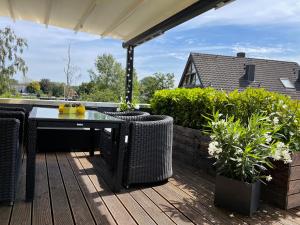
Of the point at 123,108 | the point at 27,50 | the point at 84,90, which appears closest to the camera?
the point at 123,108

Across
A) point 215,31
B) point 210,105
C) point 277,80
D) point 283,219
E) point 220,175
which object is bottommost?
point 283,219

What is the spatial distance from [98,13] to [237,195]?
387 centimetres

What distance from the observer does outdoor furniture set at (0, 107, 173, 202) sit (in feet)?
8.19

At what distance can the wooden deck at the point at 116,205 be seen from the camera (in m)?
2.42

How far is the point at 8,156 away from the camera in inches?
98.0

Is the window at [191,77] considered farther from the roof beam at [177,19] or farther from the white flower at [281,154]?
the white flower at [281,154]

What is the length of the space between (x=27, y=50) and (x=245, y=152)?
10.3m

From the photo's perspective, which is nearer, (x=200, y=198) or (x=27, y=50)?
(x=200, y=198)

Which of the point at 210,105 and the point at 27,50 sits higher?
the point at 27,50

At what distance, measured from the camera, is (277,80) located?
17.2m

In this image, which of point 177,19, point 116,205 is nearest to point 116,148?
point 116,205

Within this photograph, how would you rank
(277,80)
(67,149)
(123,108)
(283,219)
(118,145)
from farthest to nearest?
(277,80), (123,108), (67,149), (118,145), (283,219)

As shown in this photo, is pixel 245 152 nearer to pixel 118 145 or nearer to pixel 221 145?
pixel 221 145

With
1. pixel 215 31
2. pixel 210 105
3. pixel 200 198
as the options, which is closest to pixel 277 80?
pixel 215 31
